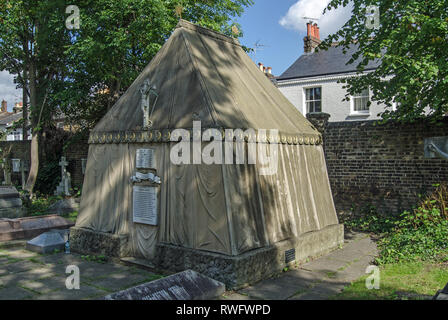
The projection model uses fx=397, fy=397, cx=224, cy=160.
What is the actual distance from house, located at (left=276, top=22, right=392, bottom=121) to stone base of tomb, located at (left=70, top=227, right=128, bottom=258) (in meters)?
14.3

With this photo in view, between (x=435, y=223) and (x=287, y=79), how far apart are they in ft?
44.9

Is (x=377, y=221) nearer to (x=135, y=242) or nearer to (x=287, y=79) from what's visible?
(x=135, y=242)

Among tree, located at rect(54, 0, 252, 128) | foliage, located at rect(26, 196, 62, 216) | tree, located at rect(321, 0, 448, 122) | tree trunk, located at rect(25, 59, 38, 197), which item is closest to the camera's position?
tree, located at rect(321, 0, 448, 122)

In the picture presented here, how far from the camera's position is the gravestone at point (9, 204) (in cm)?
1218

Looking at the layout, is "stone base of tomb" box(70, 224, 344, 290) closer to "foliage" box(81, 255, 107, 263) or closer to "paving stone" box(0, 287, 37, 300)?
"foliage" box(81, 255, 107, 263)

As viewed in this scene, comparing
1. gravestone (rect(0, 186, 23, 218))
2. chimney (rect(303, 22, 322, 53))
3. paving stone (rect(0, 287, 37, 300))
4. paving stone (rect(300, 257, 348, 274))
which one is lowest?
paving stone (rect(300, 257, 348, 274))

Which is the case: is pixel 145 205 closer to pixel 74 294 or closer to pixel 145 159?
pixel 145 159

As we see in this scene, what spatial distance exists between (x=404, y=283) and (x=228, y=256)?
2.79m

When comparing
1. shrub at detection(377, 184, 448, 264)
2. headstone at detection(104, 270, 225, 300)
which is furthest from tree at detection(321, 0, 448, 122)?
headstone at detection(104, 270, 225, 300)

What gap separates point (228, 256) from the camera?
6164mm

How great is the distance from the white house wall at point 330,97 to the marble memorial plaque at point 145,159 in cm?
1374

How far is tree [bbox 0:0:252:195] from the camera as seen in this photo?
44.6 feet

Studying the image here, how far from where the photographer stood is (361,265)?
7.54 m
